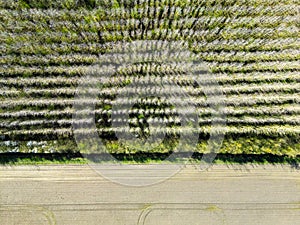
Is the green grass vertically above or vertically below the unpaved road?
above

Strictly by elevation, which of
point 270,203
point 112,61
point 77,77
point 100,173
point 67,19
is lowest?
point 270,203

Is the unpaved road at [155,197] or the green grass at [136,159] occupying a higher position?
the green grass at [136,159]

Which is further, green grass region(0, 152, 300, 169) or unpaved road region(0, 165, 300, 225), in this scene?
green grass region(0, 152, 300, 169)

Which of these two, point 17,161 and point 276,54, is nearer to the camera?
point 17,161

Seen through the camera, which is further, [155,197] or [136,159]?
[136,159]

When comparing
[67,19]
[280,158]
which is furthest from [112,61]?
[280,158]

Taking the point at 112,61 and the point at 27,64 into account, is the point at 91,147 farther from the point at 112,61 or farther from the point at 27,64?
the point at 27,64

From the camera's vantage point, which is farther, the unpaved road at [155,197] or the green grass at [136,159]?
the green grass at [136,159]

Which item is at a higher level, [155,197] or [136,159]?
[136,159]
